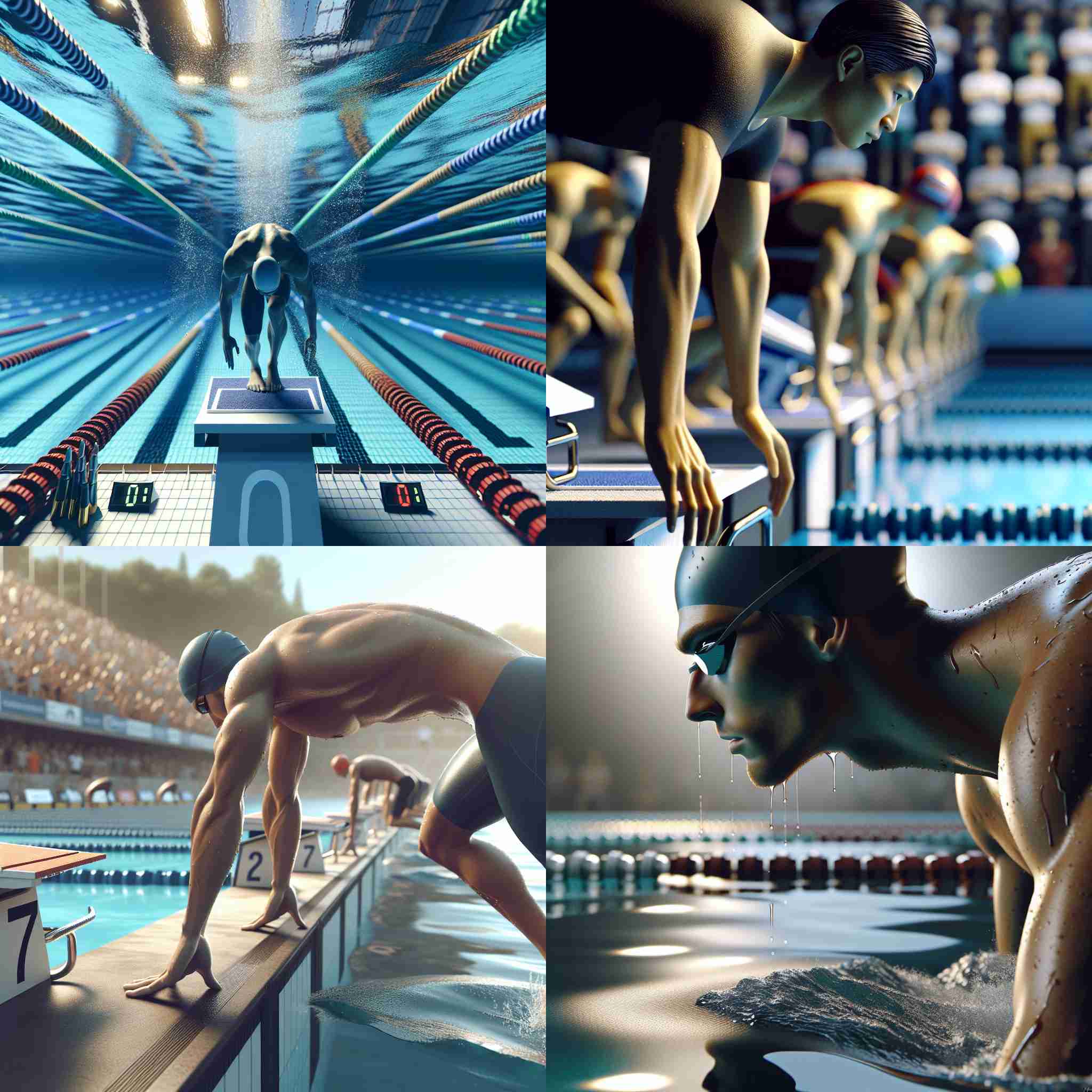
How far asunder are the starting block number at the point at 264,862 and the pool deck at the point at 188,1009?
22 millimetres

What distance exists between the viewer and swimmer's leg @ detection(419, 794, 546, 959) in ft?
8.92

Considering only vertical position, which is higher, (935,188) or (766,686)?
(935,188)

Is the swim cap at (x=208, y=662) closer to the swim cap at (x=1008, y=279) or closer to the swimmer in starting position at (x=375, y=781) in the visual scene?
the swimmer in starting position at (x=375, y=781)

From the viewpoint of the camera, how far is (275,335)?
2730mm

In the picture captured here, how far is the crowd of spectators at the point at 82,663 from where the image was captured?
2.74 m

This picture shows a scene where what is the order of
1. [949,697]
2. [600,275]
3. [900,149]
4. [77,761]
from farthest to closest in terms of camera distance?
[900,149], [600,275], [77,761], [949,697]

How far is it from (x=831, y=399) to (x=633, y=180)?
35.9 inches

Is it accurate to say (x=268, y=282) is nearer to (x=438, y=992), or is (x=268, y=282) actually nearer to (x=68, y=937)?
(x=68, y=937)

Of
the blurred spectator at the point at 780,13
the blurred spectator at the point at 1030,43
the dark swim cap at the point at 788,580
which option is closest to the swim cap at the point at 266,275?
the dark swim cap at the point at 788,580

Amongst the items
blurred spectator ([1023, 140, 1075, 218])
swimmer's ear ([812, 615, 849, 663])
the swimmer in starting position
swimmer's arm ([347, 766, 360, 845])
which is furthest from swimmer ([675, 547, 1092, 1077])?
blurred spectator ([1023, 140, 1075, 218])

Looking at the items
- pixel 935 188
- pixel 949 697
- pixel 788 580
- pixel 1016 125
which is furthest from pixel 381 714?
pixel 1016 125

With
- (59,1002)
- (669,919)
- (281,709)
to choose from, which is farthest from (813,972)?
(59,1002)

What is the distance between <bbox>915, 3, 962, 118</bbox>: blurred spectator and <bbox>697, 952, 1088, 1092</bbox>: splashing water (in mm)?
3111

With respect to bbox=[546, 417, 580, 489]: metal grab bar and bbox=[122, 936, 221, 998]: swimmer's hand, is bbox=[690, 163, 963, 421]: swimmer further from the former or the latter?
bbox=[122, 936, 221, 998]: swimmer's hand
